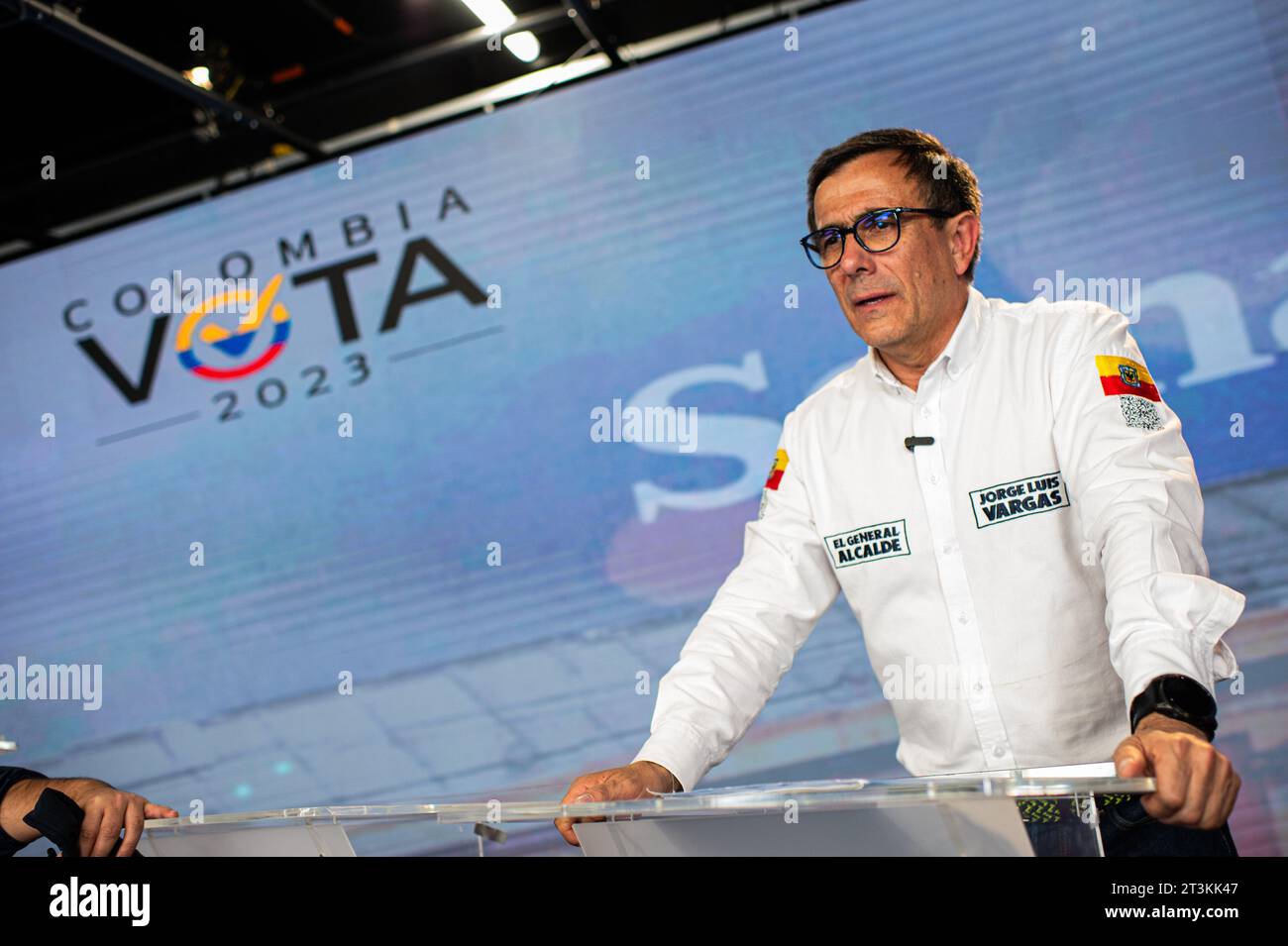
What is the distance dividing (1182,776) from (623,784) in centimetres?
80

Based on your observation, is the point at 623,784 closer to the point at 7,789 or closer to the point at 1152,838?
the point at 1152,838

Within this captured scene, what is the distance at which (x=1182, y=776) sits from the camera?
43.3 inches

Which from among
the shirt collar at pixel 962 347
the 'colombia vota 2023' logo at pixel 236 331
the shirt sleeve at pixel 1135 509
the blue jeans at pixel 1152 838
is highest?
the 'colombia vota 2023' logo at pixel 236 331

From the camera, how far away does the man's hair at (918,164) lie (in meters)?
2.16

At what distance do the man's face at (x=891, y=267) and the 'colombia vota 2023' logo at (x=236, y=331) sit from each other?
3.92 metres

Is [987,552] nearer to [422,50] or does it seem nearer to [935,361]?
[935,361]

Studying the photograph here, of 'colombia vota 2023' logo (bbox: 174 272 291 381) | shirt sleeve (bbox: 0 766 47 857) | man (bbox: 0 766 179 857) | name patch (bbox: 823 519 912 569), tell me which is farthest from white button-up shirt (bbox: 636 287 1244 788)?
'colombia vota 2023' logo (bbox: 174 272 291 381)

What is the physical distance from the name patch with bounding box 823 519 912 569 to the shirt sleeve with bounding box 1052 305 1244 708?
1.00ft

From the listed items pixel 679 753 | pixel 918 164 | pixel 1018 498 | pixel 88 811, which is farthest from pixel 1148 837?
pixel 88 811

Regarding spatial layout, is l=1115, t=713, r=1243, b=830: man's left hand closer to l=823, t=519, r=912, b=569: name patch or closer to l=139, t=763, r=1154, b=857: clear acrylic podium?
l=139, t=763, r=1154, b=857: clear acrylic podium

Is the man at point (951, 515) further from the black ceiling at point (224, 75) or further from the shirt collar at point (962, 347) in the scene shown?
the black ceiling at point (224, 75)

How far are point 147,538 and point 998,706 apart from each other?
476cm

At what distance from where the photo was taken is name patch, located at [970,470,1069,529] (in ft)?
6.38

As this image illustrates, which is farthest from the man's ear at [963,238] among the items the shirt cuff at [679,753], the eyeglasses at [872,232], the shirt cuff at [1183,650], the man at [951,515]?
the shirt cuff at [679,753]
